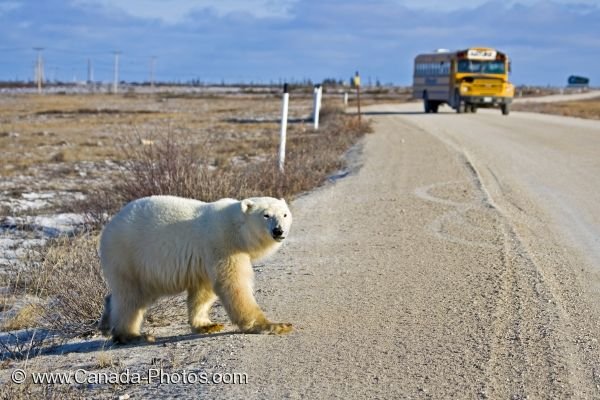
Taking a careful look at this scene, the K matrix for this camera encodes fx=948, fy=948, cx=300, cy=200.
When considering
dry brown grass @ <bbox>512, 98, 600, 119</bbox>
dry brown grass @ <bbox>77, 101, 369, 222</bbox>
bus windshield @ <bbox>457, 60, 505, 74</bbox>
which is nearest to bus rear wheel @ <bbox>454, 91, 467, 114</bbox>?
bus windshield @ <bbox>457, 60, 505, 74</bbox>

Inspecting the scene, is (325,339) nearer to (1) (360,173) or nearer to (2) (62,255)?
(2) (62,255)

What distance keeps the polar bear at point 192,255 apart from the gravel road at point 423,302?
0.27 m

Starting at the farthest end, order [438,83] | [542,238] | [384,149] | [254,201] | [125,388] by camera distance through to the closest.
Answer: [438,83] < [384,149] < [542,238] < [254,201] < [125,388]

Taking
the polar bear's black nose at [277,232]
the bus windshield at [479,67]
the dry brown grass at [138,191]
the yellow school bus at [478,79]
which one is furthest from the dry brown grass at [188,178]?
the bus windshield at [479,67]

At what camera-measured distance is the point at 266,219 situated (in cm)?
659

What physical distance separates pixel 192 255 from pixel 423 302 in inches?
74.0

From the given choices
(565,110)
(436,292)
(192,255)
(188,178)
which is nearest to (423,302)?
(436,292)

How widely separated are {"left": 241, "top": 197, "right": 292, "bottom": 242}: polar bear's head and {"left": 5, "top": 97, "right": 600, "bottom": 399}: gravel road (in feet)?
2.30

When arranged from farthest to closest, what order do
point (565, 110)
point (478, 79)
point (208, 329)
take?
point (565, 110) < point (478, 79) < point (208, 329)

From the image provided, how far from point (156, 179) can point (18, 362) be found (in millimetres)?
5570

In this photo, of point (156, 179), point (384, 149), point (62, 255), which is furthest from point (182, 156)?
point (384, 149)

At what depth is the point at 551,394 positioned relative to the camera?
515cm

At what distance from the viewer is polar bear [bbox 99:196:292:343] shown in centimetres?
653

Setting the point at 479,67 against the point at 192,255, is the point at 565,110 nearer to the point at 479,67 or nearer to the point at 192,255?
the point at 479,67
